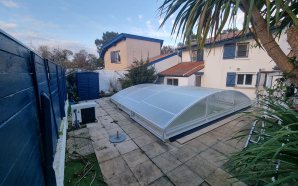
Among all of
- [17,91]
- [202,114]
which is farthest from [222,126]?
[17,91]

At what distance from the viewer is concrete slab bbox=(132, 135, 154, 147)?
12.3ft

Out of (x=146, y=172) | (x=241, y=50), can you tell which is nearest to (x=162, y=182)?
(x=146, y=172)

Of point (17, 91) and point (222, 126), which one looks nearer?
point (17, 91)

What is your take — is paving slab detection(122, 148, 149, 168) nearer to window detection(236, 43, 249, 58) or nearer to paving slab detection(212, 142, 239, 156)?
paving slab detection(212, 142, 239, 156)

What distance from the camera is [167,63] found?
1244 cm

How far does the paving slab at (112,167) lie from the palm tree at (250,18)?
303cm

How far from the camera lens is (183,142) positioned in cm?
375

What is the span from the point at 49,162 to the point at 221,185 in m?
2.86

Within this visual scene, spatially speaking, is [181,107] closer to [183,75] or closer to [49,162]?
[49,162]

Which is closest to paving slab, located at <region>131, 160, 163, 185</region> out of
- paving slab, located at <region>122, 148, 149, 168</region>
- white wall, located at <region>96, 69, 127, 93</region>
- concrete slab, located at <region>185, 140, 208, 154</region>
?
paving slab, located at <region>122, 148, 149, 168</region>

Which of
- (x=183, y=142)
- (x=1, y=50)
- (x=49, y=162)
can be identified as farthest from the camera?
(x=183, y=142)

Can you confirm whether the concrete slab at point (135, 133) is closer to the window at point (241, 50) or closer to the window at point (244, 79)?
the window at point (244, 79)

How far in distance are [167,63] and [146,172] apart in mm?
11017

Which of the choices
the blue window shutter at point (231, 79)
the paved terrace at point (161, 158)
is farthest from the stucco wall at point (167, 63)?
the paved terrace at point (161, 158)
